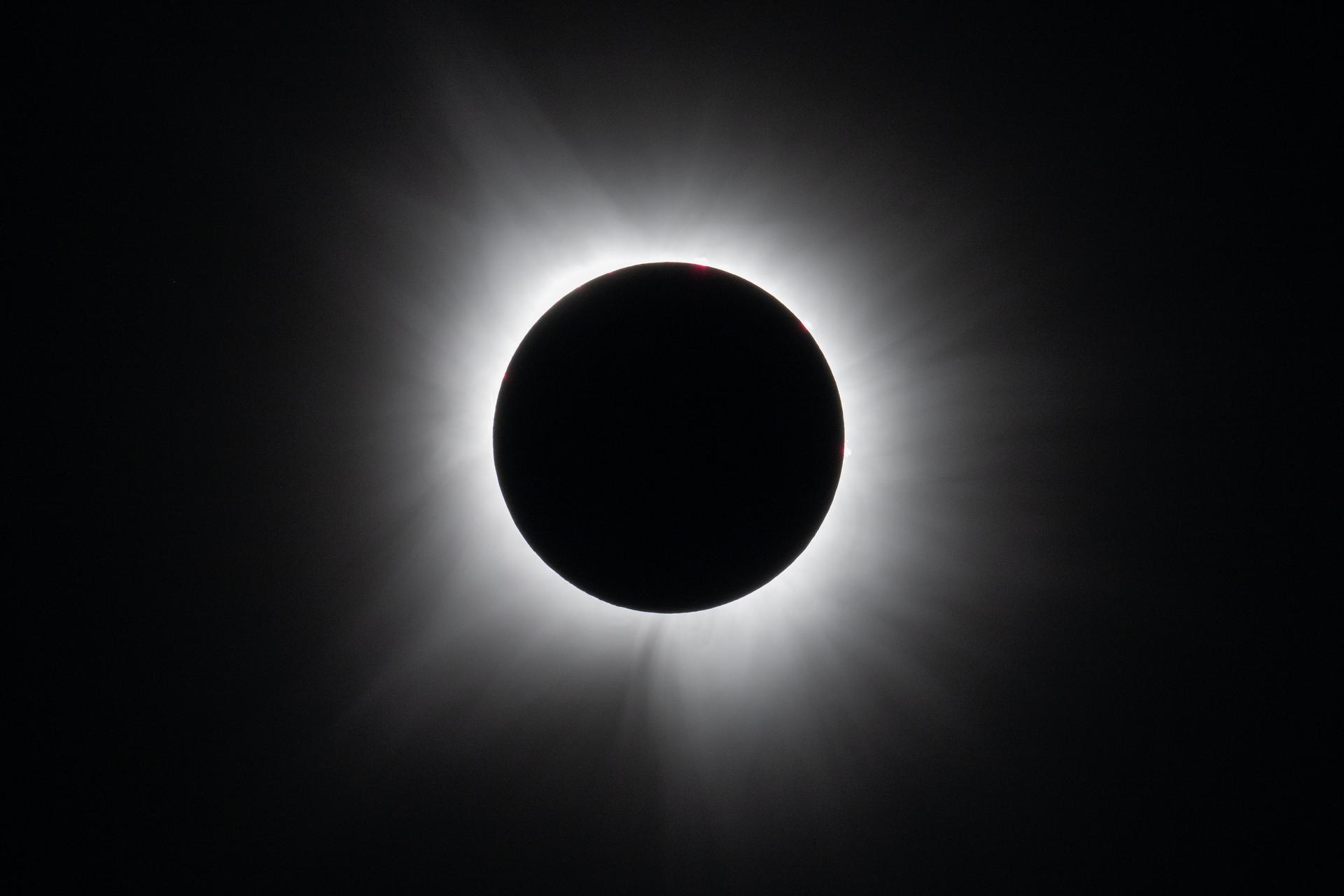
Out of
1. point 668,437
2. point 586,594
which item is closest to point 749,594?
point 586,594

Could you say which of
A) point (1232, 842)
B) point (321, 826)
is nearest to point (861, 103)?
point (1232, 842)

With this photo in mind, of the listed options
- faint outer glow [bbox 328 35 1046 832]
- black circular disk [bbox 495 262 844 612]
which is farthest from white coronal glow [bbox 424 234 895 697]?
black circular disk [bbox 495 262 844 612]

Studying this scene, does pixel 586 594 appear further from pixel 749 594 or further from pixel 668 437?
pixel 668 437

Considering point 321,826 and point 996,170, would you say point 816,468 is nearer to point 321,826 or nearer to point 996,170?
point 996,170

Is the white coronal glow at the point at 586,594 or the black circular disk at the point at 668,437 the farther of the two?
the white coronal glow at the point at 586,594

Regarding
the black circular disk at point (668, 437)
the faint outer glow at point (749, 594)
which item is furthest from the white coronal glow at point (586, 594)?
the black circular disk at point (668, 437)

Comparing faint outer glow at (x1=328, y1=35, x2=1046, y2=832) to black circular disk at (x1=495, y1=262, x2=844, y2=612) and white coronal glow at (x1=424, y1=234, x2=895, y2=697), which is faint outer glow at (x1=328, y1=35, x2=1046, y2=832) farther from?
black circular disk at (x1=495, y1=262, x2=844, y2=612)

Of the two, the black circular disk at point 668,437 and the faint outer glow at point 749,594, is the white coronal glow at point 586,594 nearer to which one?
the faint outer glow at point 749,594

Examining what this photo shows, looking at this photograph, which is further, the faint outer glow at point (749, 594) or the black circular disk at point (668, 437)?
the faint outer glow at point (749, 594)
